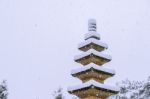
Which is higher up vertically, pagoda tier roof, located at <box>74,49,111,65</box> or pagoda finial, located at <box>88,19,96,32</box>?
pagoda finial, located at <box>88,19,96,32</box>

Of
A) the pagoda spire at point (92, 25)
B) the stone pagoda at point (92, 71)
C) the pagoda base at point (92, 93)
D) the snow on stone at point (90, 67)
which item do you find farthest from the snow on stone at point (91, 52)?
the pagoda base at point (92, 93)

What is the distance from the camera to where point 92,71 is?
31.7m

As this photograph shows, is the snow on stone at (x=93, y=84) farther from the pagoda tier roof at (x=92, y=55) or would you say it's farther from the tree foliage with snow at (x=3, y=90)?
the tree foliage with snow at (x=3, y=90)

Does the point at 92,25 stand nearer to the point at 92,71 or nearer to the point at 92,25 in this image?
the point at 92,25

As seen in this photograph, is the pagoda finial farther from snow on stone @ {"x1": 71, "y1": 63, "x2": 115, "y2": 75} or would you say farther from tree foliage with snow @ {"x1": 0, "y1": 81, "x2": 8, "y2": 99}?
tree foliage with snow @ {"x1": 0, "y1": 81, "x2": 8, "y2": 99}

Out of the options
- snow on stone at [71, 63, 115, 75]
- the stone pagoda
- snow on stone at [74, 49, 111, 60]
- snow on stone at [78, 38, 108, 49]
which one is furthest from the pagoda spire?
snow on stone at [71, 63, 115, 75]

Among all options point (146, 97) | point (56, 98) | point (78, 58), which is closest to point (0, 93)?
point (56, 98)

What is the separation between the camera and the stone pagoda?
Answer: 103 ft

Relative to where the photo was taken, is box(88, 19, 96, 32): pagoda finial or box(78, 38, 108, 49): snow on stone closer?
box(78, 38, 108, 49): snow on stone

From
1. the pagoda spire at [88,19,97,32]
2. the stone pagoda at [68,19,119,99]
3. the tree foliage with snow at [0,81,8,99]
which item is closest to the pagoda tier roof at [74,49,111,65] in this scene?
the stone pagoda at [68,19,119,99]

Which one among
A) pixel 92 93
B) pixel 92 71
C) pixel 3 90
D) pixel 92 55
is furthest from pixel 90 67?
pixel 3 90

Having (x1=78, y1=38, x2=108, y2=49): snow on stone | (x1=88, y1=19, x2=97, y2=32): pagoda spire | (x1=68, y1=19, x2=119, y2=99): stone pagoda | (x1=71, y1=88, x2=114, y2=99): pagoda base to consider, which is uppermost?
(x1=88, y1=19, x2=97, y2=32): pagoda spire

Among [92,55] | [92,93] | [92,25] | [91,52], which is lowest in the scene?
[92,93]

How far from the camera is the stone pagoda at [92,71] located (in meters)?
31.4
